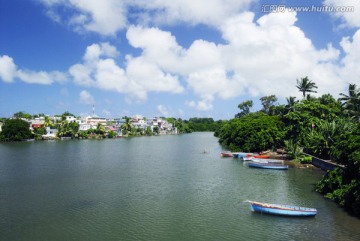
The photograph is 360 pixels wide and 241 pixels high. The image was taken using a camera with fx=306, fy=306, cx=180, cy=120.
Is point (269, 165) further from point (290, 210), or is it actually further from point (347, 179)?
point (290, 210)

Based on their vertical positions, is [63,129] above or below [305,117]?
below

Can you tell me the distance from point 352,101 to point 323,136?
12112 mm

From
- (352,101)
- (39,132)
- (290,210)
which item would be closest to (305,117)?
(352,101)

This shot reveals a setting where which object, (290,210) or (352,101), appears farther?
(352,101)

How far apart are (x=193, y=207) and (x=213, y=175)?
567 inches

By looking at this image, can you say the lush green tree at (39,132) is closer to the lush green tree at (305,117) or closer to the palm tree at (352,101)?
the lush green tree at (305,117)

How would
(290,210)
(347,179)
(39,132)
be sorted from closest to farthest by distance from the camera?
(290,210) < (347,179) < (39,132)

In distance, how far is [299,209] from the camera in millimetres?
23484

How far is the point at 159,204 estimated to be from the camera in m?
27.5

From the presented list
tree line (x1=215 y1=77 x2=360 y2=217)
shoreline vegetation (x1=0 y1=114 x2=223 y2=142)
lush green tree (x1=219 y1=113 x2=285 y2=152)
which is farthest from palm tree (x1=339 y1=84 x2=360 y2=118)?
shoreline vegetation (x1=0 y1=114 x2=223 y2=142)

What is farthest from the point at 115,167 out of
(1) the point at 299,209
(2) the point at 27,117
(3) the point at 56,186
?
(2) the point at 27,117

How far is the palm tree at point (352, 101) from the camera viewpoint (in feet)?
162

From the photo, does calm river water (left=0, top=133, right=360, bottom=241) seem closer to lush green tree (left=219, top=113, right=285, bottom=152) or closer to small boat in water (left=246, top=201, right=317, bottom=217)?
small boat in water (left=246, top=201, right=317, bottom=217)

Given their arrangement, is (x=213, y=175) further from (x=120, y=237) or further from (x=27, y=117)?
(x=27, y=117)
